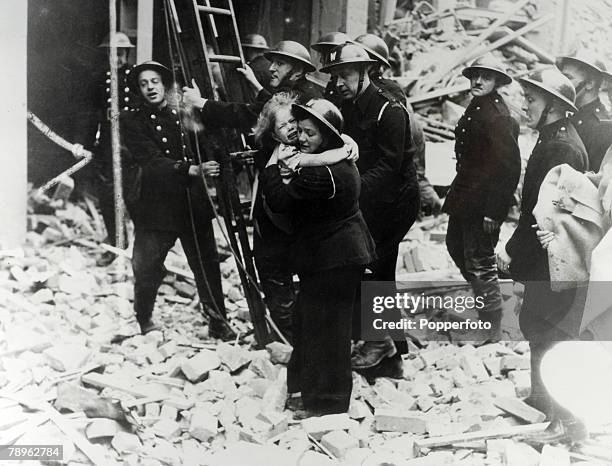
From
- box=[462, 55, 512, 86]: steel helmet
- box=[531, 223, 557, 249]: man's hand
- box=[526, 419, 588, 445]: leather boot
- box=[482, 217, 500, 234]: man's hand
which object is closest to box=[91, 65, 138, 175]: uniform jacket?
box=[462, 55, 512, 86]: steel helmet

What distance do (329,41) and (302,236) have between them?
0.86 meters

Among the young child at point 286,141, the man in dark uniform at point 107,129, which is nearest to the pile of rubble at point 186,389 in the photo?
the man in dark uniform at point 107,129

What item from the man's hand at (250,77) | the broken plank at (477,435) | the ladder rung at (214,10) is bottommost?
the broken plank at (477,435)

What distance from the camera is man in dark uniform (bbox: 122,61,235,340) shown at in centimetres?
307

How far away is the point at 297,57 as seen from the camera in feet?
9.86

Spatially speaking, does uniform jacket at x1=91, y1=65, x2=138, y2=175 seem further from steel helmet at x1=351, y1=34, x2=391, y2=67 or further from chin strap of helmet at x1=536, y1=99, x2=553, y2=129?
chin strap of helmet at x1=536, y1=99, x2=553, y2=129

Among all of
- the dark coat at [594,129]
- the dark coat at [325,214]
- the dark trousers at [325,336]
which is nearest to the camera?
the dark coat at [325,214]

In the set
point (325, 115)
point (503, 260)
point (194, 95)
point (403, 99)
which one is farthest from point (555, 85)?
point (194, 95)

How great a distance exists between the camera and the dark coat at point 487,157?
10.0ft

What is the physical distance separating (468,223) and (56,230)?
1.87 meters

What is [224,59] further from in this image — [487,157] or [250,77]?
[487,157]

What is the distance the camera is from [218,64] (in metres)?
3.05

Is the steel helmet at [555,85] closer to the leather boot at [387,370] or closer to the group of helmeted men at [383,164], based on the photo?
the group of helmeted men at [383,164]

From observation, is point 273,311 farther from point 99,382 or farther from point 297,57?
point 297,57
